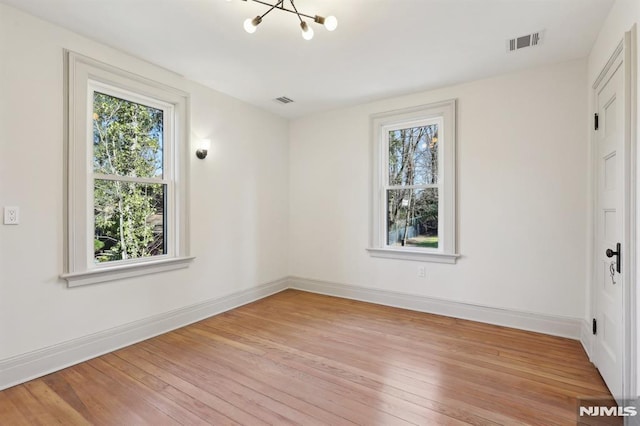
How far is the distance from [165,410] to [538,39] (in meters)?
4.01

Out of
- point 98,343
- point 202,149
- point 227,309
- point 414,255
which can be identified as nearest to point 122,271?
point 98,343

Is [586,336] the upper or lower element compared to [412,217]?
lower

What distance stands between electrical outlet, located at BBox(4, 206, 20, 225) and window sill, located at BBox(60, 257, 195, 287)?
0.52m

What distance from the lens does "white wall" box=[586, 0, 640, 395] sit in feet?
5.82

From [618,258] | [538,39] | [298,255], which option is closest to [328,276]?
[298,255]

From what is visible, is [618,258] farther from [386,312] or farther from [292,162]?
[292,162]

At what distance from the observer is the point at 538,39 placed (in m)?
2.68

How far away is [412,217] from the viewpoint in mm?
4066

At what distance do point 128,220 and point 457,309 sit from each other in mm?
3691

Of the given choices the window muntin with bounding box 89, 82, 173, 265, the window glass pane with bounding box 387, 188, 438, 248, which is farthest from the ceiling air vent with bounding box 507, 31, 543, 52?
the window muntin with bounding box 89, 82, 173, 265

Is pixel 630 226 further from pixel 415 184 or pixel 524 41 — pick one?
pixel 415 184

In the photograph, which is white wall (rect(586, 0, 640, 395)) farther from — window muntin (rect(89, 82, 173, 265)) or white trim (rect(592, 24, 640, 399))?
window muntin (rect(89, 82, 173, 265))

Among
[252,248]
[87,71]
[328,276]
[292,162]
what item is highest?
[87,71]

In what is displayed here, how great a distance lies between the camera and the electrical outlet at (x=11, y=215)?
88.5 inches
